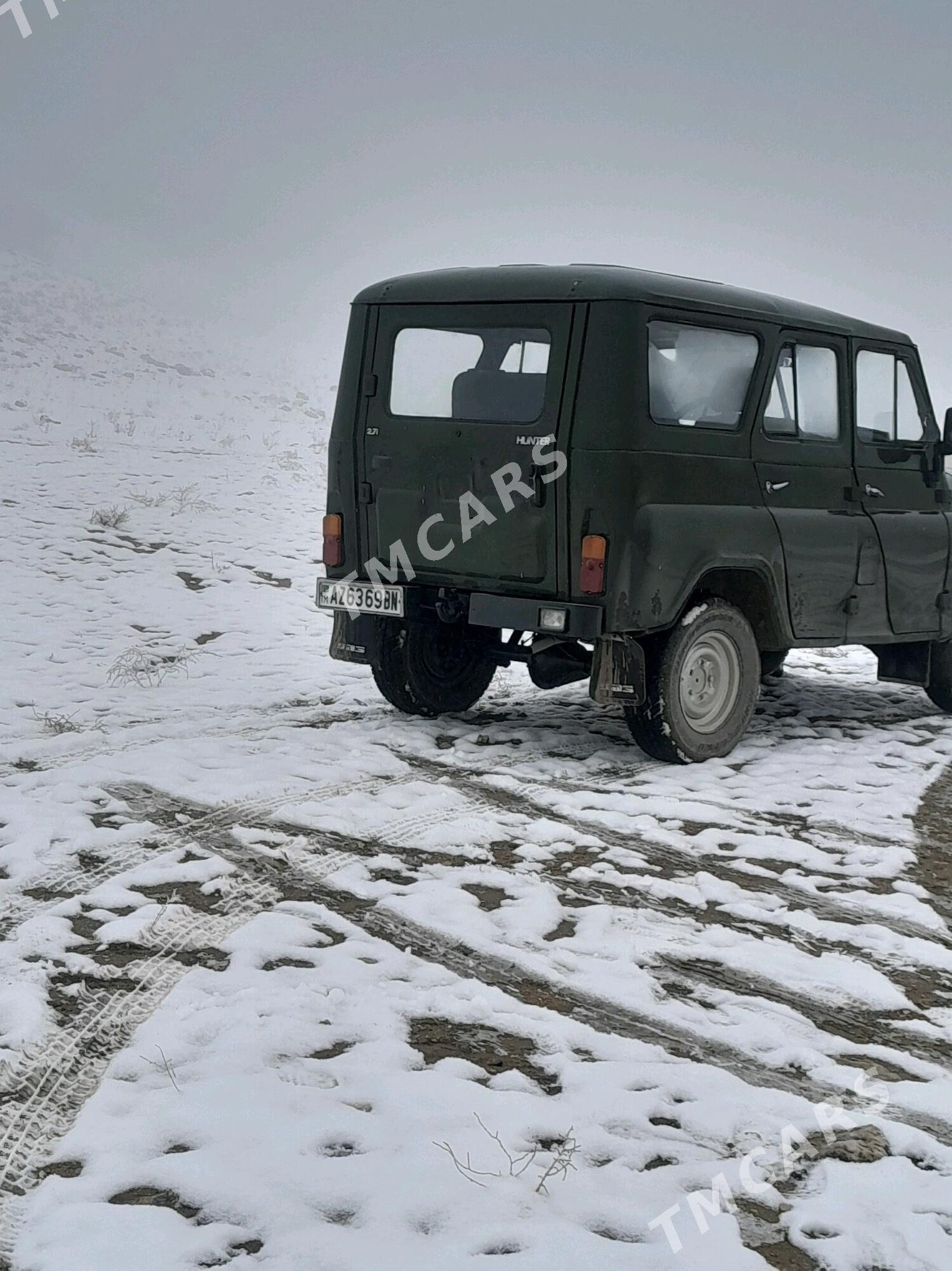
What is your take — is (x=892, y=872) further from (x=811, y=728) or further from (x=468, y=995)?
(x=811, y=728)

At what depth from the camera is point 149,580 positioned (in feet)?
38.3

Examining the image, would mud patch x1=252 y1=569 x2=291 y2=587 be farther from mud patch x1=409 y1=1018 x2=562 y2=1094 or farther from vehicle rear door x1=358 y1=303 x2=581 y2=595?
mud patch x1=409 y1=1018 x2=562 y2=1094

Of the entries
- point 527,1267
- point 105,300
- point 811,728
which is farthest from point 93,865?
point 105,300

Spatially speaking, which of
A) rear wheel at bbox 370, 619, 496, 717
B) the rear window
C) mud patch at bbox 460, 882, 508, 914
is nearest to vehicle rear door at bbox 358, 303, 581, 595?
the rear window

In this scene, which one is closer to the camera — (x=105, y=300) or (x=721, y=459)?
(x=721, y=459)

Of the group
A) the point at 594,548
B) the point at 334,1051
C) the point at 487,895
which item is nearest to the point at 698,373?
the point at 594,548

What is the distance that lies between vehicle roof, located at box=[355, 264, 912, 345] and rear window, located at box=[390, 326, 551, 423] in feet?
0.59

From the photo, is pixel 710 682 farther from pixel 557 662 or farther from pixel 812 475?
pixel 812 475

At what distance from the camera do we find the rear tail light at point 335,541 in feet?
24.4

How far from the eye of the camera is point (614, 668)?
6555mm

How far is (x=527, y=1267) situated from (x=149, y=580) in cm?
964

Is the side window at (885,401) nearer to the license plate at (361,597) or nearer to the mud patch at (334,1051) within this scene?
the license plate at (361,597)

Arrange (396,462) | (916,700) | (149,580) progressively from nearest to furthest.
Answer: (396,462) < (916,700) < (149,580)

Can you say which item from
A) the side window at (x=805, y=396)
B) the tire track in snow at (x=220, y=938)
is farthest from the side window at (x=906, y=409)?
the tire track in snow at (x=220, y=938)
